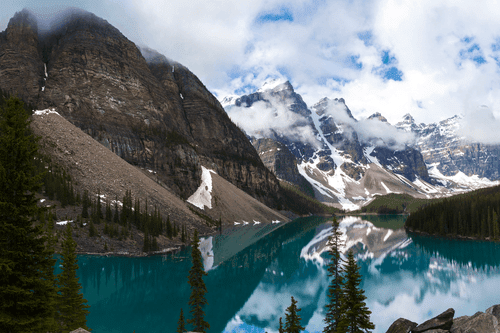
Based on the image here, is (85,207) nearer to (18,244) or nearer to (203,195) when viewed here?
(18,244)

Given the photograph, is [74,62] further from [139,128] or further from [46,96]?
[139,128]

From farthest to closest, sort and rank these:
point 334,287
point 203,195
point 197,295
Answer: point 203,195 < point 197,295 < point 334,287

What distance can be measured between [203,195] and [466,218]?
9096 cm

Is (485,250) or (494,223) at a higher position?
(494,223)

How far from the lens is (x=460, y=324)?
10.1 metres

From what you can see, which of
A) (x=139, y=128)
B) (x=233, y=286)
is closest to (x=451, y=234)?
(x=233, y=286)

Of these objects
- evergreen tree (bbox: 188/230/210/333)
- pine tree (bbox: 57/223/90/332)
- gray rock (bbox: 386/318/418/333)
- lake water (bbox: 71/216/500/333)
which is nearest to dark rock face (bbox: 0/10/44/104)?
lake water (bbox: 71/216/500/333)

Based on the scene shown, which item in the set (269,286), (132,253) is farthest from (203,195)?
(269,286)

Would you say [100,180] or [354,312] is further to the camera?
[100,180]

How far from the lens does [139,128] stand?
131250 millimetres

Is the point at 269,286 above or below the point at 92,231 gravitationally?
below

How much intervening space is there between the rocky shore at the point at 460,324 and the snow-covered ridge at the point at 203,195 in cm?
11384

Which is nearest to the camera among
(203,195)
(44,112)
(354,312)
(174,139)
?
(354,312)

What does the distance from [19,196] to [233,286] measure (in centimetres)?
3521
